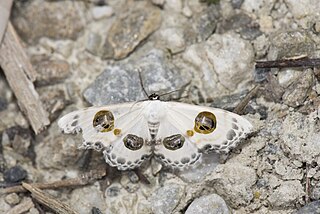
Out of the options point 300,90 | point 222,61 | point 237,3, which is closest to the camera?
point 300,90

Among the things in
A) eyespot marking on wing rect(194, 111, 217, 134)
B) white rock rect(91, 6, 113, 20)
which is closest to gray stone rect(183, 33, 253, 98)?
eyespot marking on wing rect(194, 111, 217, 134)

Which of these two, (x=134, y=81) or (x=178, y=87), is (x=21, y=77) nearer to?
(x=134, y=81)

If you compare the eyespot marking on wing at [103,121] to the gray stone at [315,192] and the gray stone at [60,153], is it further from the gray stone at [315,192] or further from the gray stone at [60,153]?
the gray stone at [315,192]

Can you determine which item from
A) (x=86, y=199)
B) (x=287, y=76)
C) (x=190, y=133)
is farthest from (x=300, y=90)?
(x=86, y=199)

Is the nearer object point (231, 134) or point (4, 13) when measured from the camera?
point (231, 134)

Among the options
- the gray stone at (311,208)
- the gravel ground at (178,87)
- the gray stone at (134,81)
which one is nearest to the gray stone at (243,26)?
the gravel ground at (178,87)

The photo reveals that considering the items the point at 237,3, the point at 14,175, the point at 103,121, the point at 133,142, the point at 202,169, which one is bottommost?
the point at 14,175

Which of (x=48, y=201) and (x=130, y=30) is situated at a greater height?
(x=130, y=30)

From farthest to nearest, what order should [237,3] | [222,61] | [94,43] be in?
1. [94,43]
2. [237,3]
3. [222,61]
